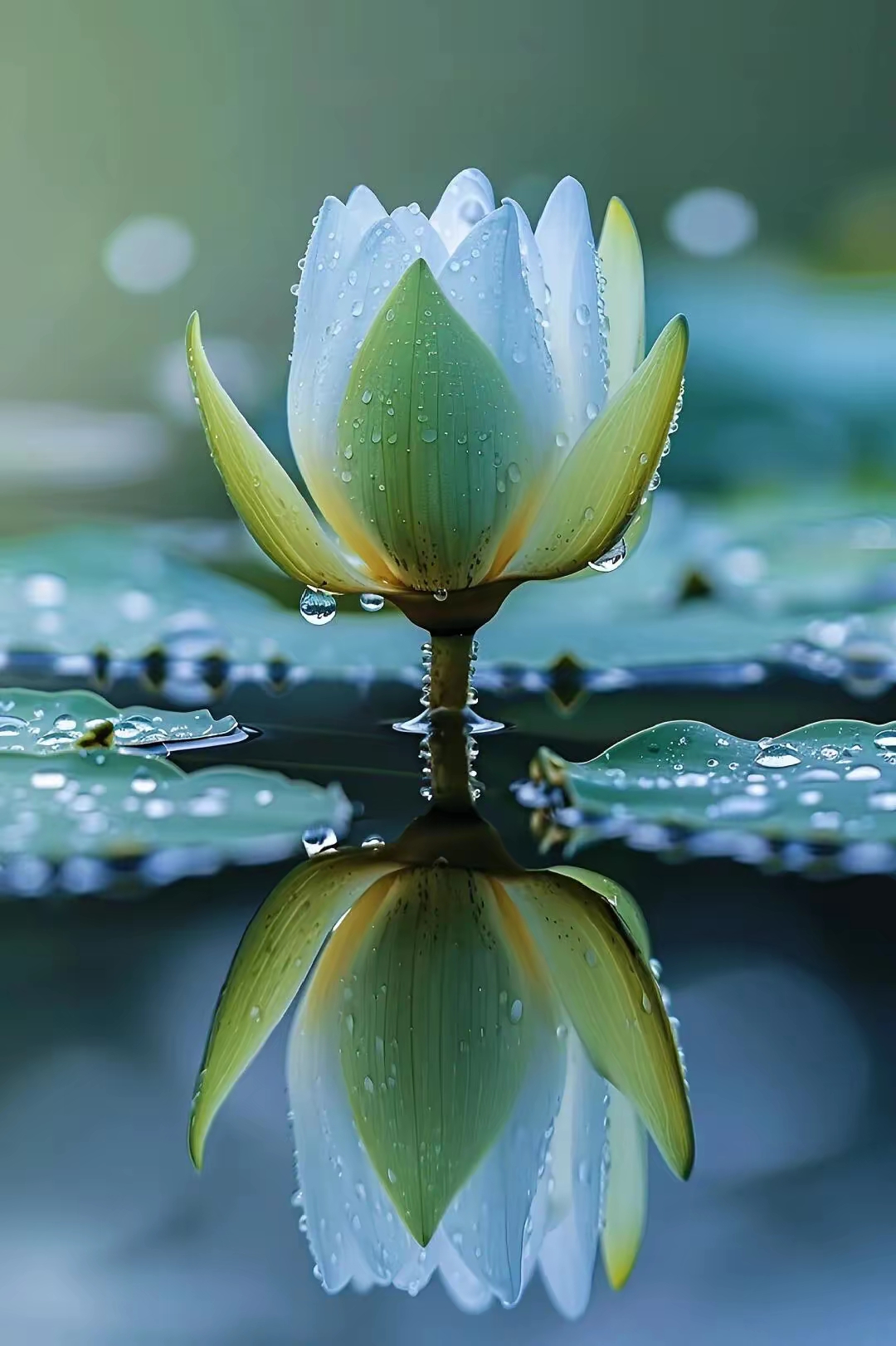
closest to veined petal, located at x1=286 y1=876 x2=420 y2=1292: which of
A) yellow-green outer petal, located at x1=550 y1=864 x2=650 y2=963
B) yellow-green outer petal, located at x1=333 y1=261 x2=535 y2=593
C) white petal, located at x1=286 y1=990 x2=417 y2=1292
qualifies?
white petal, located at x1=286 y1=990 x2=417 y2=1292

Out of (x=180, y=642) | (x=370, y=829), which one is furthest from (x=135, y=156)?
(x=370, y=829)

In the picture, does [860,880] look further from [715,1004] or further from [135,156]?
[135,156]

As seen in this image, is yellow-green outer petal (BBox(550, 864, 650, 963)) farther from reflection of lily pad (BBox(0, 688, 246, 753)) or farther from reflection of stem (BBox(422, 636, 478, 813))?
reflection of lily pad (BBox(0, 688, 246, 753))

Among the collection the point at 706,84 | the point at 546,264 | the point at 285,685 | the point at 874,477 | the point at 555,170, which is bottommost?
the point at 285,685

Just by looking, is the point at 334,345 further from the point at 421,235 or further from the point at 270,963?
the point at 270,963

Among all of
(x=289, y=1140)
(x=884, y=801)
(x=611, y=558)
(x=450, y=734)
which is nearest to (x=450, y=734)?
(x=450, y=734)

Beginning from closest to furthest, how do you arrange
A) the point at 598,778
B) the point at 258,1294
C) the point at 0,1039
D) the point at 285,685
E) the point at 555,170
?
the point at 258,1294 < the point at 0,1039 < the point at 598,778 < the point at 285,685 < the point at 555,170

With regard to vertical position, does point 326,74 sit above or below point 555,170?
above

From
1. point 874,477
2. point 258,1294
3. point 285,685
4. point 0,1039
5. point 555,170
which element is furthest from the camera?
point 555,170
